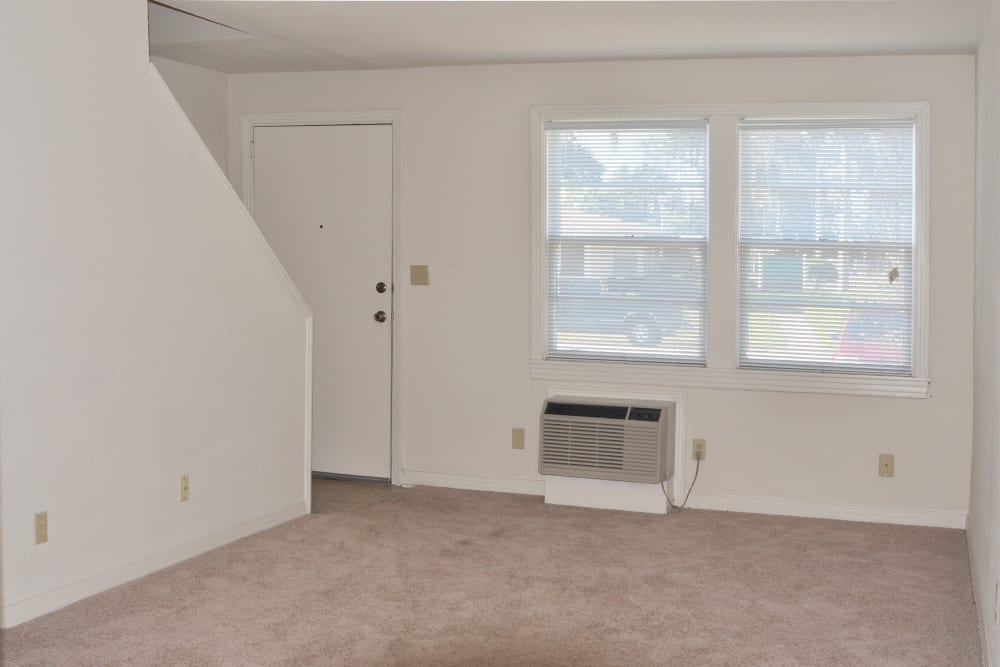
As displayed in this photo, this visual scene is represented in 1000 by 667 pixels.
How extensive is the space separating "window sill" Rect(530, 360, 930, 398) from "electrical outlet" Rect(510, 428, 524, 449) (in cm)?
31

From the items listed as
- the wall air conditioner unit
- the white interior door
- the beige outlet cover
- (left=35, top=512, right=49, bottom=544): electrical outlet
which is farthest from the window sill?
(left=35, top=512, right=49, bottom=544): electrical outlet

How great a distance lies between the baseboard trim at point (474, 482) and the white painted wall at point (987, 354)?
7.07ft

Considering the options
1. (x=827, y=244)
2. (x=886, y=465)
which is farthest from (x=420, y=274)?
(x=886, y=465)

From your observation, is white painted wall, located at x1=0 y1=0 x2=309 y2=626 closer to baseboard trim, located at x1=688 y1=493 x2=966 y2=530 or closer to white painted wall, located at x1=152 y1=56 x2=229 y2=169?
white painted wall, located at x1=152 y1=56 x2=229 y2=169

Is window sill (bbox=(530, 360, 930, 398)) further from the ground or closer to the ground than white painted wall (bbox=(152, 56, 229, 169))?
closer to the ground

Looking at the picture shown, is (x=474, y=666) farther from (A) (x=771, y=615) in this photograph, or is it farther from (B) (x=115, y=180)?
(B) (x=115, y=180)

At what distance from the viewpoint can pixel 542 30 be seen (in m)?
4.60

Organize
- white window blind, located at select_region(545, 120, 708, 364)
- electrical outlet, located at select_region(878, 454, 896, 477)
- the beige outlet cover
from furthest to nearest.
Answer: the beige outlet cover, white window blind, located at select_region(545, 120, 708, 364), electrical outlet, located at select_region(878, 454, 896, 477)

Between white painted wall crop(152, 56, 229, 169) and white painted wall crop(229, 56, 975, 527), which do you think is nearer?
white painted wall crop(229, 56, 975, 527)

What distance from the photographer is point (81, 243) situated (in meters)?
3.76

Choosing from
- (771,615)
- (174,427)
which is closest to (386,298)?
(174,427)

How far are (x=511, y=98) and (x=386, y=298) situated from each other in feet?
4.25

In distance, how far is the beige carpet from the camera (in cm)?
341

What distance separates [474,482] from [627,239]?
1.56m
